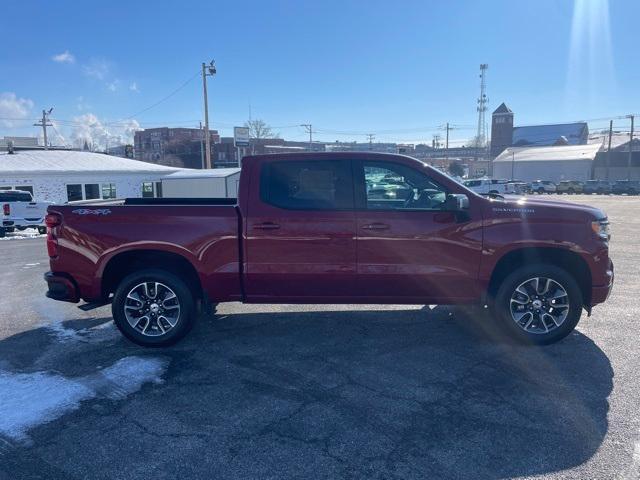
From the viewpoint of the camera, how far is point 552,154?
3031 inches

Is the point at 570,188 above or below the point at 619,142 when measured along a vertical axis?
below

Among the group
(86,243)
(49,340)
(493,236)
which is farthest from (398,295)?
(49,340)

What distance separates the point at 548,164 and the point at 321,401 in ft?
261

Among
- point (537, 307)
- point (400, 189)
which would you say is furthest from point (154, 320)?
point (537, 307)

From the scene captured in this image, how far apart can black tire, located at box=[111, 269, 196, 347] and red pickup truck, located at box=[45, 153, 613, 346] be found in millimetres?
12

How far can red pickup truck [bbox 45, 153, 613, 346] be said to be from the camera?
15.7 ft

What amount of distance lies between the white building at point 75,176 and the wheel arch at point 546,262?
3135 cm

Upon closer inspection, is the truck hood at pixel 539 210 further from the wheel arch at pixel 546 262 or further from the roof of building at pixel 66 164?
the roof of building at pixel 66 164

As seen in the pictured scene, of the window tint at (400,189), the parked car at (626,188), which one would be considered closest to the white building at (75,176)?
the window tint at (400,189)

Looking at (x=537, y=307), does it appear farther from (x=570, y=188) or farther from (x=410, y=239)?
(x=570, y=188)

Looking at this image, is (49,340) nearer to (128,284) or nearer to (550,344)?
(128,284)

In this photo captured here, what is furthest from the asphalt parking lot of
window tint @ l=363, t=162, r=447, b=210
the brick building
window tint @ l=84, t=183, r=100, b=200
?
the brick building

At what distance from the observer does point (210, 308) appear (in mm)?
5219

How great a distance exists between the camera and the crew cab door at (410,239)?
4.76 metres
